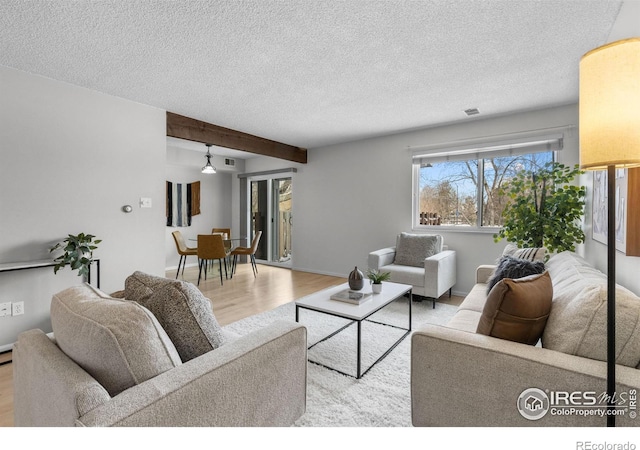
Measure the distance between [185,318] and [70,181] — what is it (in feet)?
8.62

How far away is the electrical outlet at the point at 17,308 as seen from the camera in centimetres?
255

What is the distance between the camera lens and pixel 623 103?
922 mm

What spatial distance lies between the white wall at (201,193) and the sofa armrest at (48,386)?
4.95 m

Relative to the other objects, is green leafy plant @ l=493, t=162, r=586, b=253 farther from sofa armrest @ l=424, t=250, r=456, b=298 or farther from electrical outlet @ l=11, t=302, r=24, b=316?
electrical outlet @ l=11, t=302, r=24, b=316

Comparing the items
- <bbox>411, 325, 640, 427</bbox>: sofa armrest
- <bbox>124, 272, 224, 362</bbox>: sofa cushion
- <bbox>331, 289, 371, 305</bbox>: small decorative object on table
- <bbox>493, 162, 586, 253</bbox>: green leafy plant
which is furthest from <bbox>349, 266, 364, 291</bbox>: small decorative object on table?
<bbox>493, 162, 586, 253</bbox>: green leafy plant

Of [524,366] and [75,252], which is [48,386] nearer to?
[524,366]

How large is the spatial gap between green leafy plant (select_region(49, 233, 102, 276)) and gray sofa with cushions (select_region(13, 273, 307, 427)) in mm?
1600

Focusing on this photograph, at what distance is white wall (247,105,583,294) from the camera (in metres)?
3.81

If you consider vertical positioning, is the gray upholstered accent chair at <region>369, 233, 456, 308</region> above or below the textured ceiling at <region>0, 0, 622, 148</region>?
below

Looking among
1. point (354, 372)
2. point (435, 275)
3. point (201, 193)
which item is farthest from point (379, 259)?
point (201, 193)

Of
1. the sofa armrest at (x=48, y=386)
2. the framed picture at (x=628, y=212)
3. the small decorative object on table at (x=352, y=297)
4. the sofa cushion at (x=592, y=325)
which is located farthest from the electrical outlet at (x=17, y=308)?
the framed picture at (x=628, y=212)

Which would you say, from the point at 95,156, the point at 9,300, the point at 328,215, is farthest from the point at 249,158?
the point at 9,300

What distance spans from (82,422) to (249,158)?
21.0 feet

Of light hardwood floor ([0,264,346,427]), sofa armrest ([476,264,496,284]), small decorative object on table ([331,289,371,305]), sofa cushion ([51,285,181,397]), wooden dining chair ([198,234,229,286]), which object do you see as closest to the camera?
sofa cushion ([51,285,181,397])
